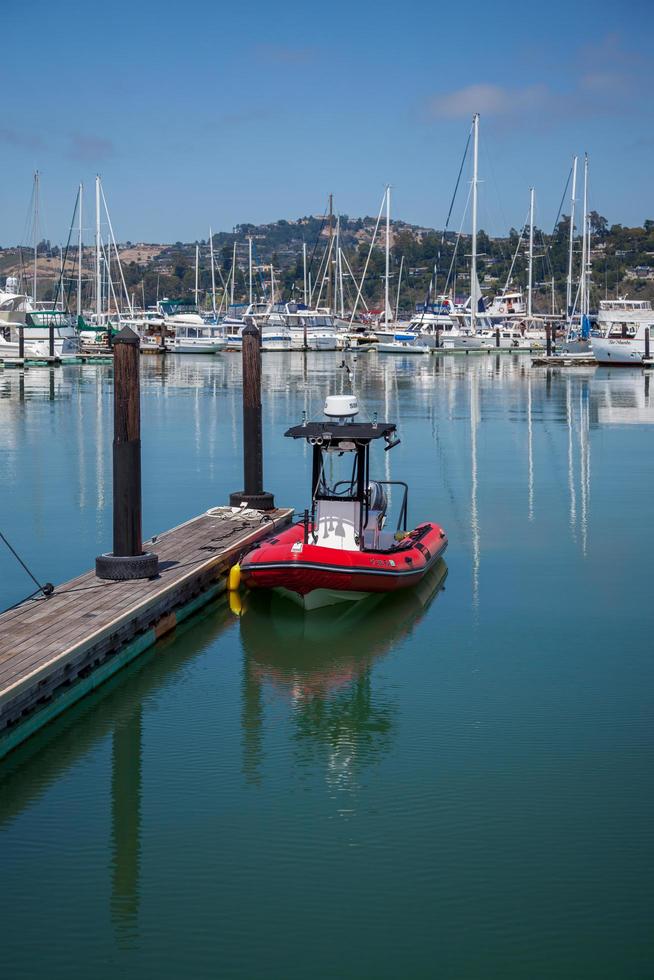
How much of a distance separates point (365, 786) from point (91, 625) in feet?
11.5

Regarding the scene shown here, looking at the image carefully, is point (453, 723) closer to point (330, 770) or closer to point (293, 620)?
point (330, 770)

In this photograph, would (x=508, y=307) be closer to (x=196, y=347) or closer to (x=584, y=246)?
(x=584, y=246)

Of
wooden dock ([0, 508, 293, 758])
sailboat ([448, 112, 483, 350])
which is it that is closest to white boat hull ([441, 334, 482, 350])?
sailboat ([448, 112, 483, 350])

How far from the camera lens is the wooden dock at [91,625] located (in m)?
10.9

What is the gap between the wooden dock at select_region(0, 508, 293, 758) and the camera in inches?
431

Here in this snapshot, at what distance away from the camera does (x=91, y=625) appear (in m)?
12.6

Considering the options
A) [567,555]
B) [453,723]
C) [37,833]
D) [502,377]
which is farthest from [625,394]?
[37,833]

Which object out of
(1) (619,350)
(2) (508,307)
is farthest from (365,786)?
(2) (508,307)

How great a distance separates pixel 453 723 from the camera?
12.3 metres

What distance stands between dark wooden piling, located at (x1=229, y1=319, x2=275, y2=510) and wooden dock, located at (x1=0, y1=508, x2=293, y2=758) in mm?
1993

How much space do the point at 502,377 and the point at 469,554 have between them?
4848 centimetres

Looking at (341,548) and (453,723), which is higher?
(341,548)

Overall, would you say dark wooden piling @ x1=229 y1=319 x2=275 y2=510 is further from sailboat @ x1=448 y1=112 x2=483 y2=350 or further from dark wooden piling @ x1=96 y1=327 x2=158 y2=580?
sailboat @ x1=448 y1=112 x2=483 y2=350

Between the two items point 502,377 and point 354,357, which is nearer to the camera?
point 502,377
